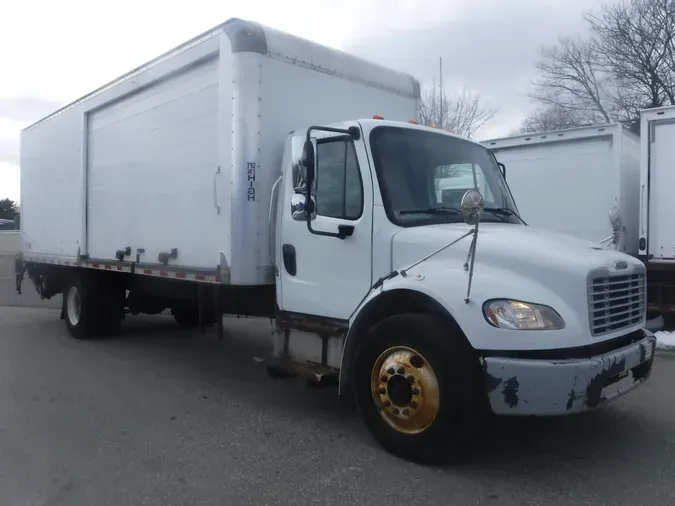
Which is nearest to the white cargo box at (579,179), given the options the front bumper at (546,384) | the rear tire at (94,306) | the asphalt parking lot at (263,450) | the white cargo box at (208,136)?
the asphalt parking lot at (263,450)

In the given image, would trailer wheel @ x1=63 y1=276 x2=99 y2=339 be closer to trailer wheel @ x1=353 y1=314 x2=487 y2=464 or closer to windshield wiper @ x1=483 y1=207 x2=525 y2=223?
trailer wheel @ x1=353 y1=314 x2=487 y2=464

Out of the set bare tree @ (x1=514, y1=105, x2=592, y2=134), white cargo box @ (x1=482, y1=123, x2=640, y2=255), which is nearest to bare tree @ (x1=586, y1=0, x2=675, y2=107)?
bare tree @ (x1=514, y1=105, x2=592, y2=134)

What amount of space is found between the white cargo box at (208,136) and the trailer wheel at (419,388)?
1.65 meters

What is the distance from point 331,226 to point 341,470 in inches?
73.6

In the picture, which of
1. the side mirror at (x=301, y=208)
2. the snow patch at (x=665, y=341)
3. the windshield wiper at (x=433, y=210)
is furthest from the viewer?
the snow patch at (x=665, y=341)

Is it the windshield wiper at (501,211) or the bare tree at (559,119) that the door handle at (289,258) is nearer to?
the windshield wiper at (501,211)

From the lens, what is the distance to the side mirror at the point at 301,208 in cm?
493

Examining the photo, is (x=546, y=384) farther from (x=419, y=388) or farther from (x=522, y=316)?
(x=419, y=388)

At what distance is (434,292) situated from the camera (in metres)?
4.08

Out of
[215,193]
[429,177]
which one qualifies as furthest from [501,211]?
[215,193]

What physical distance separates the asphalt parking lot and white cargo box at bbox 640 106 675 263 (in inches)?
111

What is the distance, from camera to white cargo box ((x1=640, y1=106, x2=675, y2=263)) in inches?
357

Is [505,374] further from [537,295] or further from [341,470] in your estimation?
[341,470]

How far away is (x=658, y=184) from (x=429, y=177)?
5845mm
